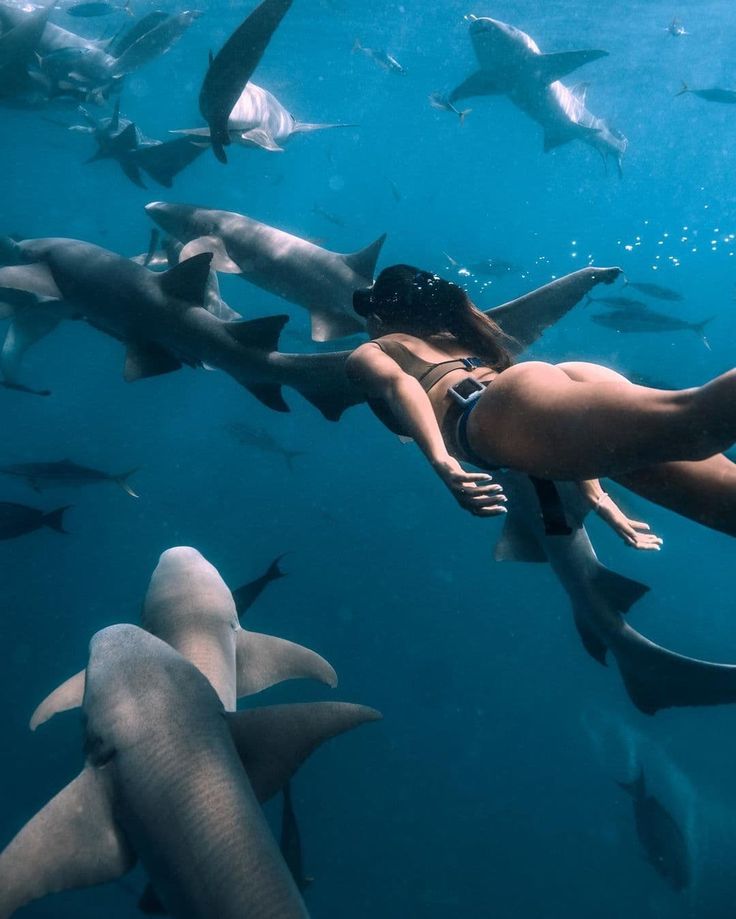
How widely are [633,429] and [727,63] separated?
159 feet

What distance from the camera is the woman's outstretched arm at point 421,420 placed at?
2.51 m

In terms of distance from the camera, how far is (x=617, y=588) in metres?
6.59

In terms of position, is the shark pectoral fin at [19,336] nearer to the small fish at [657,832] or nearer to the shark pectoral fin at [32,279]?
the shark pectoral fin at [32,279]

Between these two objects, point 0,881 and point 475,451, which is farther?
point 0,881

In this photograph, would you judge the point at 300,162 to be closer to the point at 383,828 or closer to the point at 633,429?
the point at 383,828

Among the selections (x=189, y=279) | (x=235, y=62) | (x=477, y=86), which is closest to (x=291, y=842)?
(x=189, y=279)

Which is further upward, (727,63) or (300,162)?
(727,63)

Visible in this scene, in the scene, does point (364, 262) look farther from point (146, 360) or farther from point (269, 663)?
point (269, 663)

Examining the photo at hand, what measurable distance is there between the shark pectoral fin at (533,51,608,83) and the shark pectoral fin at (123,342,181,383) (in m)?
17.2

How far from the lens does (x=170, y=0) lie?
98.6 ft

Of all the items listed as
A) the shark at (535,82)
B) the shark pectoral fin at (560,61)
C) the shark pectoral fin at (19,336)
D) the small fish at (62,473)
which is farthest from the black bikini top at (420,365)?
the shark pectoral fin at (560,61)

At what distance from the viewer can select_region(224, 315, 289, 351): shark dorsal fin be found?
574 centimetres

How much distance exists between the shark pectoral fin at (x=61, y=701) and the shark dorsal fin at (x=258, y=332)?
340 cm

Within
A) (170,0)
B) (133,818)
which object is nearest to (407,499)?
(133,818)
